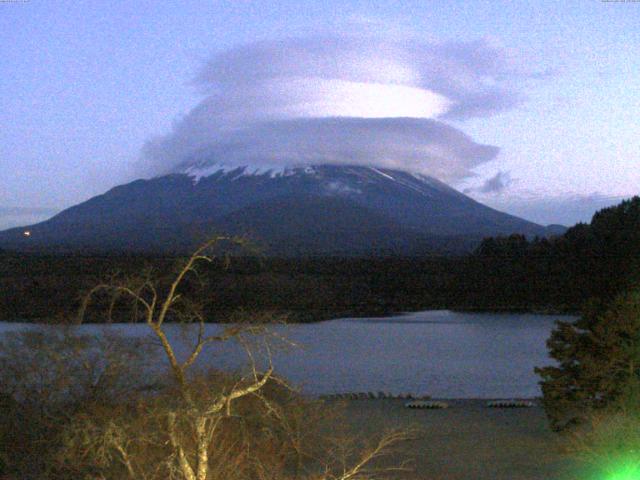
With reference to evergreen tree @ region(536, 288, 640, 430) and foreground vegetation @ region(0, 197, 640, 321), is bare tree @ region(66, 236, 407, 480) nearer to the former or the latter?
evergreen tree @ region(536, 288, 640, 430)

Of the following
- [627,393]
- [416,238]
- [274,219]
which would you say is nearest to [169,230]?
[274,219]

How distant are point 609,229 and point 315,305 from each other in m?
14.6

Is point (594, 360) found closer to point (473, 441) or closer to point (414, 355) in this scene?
point (473, 441)

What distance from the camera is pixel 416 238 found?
7162 cm

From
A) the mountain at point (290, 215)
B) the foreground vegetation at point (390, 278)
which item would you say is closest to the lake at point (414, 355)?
the foreground vegetation at point (390, 278)

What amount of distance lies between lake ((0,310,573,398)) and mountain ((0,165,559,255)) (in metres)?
19.9

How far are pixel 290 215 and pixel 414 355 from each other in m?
56.1

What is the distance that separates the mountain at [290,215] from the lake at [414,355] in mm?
19870

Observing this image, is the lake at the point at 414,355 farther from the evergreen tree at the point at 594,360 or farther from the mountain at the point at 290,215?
the mountain at the point at 290,215

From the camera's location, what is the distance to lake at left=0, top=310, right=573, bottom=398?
1806 cm

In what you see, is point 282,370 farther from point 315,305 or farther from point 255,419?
point 315,305

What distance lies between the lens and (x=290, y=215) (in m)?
80.6

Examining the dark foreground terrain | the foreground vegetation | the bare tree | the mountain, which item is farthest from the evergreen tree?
the mountain

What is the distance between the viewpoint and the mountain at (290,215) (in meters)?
66.5
